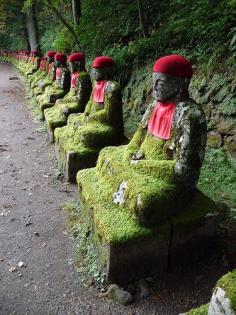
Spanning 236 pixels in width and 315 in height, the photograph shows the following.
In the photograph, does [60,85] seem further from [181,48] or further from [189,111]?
[189,111]

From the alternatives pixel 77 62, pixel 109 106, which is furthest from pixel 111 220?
pixel 77 62

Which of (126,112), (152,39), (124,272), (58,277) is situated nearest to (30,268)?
(58,277)

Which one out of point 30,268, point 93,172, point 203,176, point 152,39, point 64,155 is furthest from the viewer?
point 152,39

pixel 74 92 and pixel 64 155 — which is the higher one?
pixel 74 92

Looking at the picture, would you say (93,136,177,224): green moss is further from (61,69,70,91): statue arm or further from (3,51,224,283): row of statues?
(61,69,70,91): statue arm

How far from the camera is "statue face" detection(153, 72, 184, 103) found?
338 cm

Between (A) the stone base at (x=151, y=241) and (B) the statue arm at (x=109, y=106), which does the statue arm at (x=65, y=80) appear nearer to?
(B) the statue arm at (x=109, y=106)

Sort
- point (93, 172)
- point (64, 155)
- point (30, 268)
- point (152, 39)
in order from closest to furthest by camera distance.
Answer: point (30, 268)
point (93, 172)
point (64, 155)
point (152, 39)

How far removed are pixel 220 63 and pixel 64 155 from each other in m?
3.05

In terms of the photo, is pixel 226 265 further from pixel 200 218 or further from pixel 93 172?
pixel 93 172

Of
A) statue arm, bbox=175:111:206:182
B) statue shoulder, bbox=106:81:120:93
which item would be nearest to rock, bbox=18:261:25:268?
statue arm, bbox=175:111:206:182

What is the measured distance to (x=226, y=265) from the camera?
3.49 metres

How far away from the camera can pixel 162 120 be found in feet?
11.7

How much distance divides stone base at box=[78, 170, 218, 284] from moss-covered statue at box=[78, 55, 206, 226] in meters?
0.12
